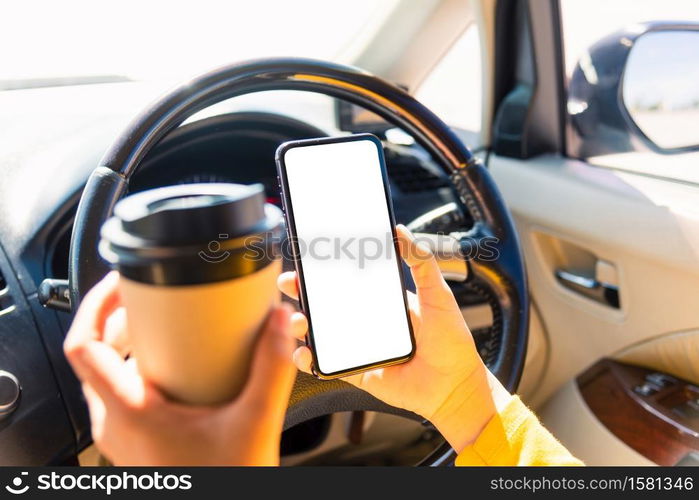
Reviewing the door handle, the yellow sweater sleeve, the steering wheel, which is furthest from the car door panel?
the yellow sweater sleeve

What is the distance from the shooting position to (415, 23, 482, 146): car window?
1.60 meters

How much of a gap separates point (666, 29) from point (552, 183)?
14.4 inches

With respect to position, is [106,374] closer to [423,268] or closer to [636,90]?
[423,268]

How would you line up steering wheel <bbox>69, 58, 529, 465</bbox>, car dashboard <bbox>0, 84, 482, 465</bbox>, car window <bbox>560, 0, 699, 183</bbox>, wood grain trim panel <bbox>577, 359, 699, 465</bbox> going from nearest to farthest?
steering wheel <bbox>69, 58, 529, 465</bbox>, car dashboard <bbox>0, 84, 482, 465</bbox>, wood grain trim panel <bbox>577, 359, 699, 465</bbox>, car window <bbox>560, 0, 699, 183</bbox>

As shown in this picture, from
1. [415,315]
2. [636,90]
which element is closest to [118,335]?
[415,315]

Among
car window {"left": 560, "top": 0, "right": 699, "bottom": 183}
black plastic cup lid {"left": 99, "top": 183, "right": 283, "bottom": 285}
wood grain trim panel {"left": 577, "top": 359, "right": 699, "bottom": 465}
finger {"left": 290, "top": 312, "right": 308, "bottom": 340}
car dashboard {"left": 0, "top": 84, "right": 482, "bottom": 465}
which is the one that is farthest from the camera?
car window {"left": 560, "top": 0, "right": 699, "bottom": 183}

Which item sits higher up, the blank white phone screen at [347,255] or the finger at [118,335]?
the finger at [118,335]

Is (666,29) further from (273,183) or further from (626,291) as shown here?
(273,183)

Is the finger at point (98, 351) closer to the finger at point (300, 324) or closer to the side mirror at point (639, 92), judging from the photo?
the finger at point (300, 324)

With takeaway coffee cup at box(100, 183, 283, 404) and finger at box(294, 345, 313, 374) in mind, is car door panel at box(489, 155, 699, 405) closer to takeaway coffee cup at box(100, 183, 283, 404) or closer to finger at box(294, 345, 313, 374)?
finger at box(294, 345, 313, 374)

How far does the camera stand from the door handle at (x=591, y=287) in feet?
4.23

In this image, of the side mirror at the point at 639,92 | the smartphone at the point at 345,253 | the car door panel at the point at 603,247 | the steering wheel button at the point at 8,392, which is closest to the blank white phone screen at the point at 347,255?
the smartphone at the point at 345,253

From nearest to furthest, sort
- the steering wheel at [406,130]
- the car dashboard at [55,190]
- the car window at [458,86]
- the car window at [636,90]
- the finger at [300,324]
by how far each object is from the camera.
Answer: the finger at [300,324] < the steering wheel at [406,130] < the car dashboard at [55,190] < the car window at [636,90] < the car window at [458,86]

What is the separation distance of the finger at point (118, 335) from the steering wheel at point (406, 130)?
417 millimetres
